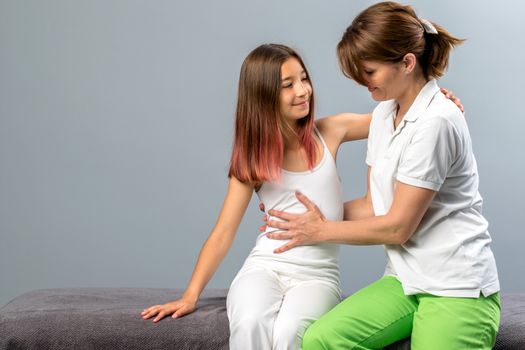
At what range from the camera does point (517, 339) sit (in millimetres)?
2367

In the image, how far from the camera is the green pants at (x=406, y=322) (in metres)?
2.14

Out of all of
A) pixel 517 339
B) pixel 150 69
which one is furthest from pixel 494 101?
pixel 517 339

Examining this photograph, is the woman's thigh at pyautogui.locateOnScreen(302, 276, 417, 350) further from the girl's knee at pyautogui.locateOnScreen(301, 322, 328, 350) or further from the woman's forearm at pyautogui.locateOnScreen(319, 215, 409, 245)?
the woman's forearm at pyautogui.locateOnScreen(319, 215, 409, 245)

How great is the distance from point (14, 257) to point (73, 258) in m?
0.31

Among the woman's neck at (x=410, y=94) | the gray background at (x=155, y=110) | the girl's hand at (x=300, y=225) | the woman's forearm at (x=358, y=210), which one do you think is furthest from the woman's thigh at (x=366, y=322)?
the gray background at (x=155, y=110)

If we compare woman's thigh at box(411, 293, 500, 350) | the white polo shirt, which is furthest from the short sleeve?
woman's thigh at box(411, 293, 500, 350)

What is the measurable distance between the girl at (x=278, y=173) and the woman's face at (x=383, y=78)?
315 millimetres

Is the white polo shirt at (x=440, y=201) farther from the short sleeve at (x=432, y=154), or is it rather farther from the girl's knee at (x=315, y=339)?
the girl's knee at (x=315, y=339)

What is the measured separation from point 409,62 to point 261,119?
535mm

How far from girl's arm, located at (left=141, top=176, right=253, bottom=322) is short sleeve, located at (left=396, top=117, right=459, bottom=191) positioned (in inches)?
24.9

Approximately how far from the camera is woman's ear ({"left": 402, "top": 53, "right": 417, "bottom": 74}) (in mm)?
2264

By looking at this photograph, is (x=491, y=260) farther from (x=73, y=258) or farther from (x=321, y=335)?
(x=73, y=258)

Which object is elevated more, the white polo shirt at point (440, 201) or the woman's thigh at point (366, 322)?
the white polo shirt at point (440, 201)

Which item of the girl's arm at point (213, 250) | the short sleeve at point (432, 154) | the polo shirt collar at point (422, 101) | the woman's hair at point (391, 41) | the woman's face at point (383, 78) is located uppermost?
the woman's hair at point (391, 41)
